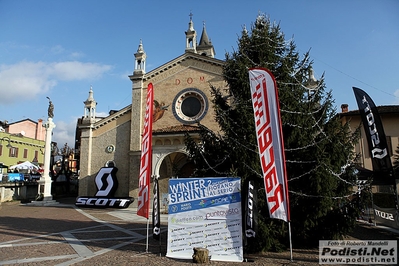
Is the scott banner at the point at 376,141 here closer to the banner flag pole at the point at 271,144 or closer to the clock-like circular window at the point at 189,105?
the banner flag pole at the point at 271,144

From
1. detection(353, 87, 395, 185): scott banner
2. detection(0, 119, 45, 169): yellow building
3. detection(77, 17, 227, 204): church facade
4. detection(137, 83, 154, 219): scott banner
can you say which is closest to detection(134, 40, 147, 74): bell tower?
detection(77, 17, 227, 204): church facade

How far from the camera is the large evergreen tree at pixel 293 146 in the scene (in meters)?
8.96

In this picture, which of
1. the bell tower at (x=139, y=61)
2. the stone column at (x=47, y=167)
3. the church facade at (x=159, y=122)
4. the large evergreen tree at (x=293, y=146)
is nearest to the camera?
the large evergreen tree at (x=293, y=146)

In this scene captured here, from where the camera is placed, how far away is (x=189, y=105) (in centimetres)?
2420

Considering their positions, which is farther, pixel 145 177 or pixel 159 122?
pixel 159 122

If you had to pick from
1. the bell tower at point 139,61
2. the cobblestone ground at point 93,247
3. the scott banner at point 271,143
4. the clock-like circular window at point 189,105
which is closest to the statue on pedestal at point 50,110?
the bell tower at point 139,61

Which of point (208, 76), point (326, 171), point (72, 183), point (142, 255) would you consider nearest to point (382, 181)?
point (326, 171)

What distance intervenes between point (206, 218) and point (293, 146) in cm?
387

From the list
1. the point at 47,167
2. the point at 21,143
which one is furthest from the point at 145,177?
the point at 21,143

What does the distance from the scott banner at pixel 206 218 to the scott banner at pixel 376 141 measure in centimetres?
659

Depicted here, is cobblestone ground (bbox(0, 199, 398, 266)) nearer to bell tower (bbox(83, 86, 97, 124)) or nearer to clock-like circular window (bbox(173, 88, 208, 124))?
clock-like circular window (bbox(173, 88, 208, 124))

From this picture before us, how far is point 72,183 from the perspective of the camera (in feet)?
135

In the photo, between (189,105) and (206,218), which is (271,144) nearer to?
(206,218)

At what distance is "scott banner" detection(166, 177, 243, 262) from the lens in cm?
788
